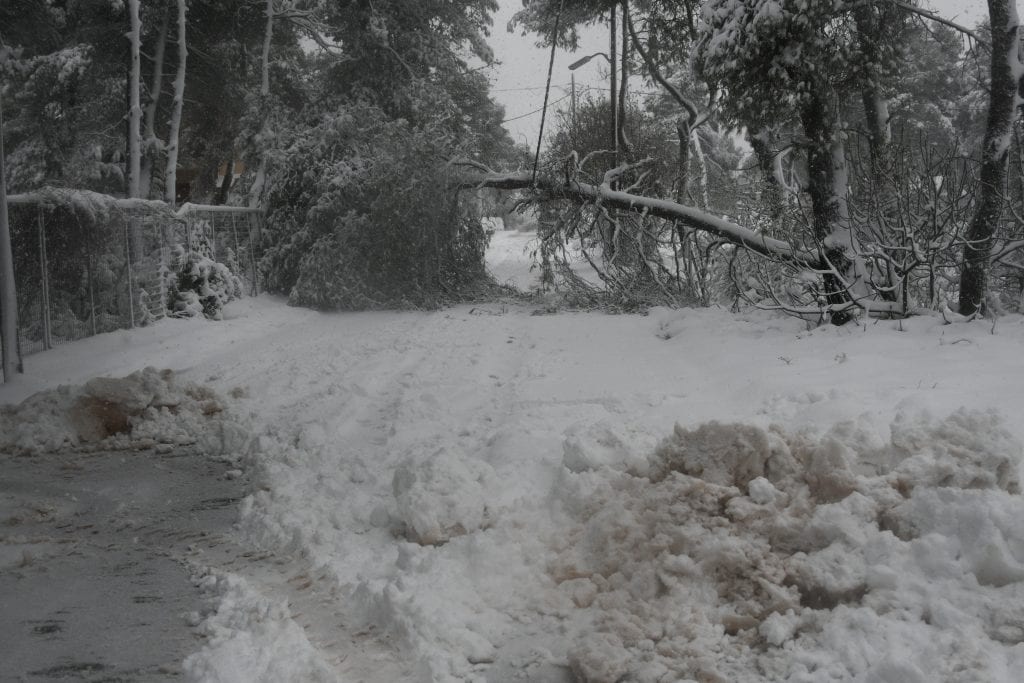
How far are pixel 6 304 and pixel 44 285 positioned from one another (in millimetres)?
1157

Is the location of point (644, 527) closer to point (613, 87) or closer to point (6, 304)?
point (6, 304)

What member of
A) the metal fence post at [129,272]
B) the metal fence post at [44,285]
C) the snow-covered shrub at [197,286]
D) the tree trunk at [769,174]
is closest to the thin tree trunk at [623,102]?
→ the tree trunk at [769,174]

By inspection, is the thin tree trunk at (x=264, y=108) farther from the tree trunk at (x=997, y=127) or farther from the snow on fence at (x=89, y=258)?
the tree trunk at (x=997, y=127)

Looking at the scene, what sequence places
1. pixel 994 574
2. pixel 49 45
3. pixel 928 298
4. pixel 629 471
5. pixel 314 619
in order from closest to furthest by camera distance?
pixel 994 574
pixel 314 619
pixel 629 471
pixel 928 298
pixel 49 45

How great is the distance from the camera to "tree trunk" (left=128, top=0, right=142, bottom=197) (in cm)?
1530

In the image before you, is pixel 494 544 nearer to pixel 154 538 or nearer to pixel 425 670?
pixel 425 670

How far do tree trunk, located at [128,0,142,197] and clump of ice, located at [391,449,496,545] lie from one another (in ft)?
44.2

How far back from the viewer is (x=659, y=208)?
9.84 m

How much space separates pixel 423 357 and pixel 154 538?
447cm

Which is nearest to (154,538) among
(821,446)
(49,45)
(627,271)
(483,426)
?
(483,426)

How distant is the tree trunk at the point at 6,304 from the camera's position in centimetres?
819

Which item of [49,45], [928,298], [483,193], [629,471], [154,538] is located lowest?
[154,538]

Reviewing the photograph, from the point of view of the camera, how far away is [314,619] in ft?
11.2

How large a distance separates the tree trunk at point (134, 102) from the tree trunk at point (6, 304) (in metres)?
7.89
